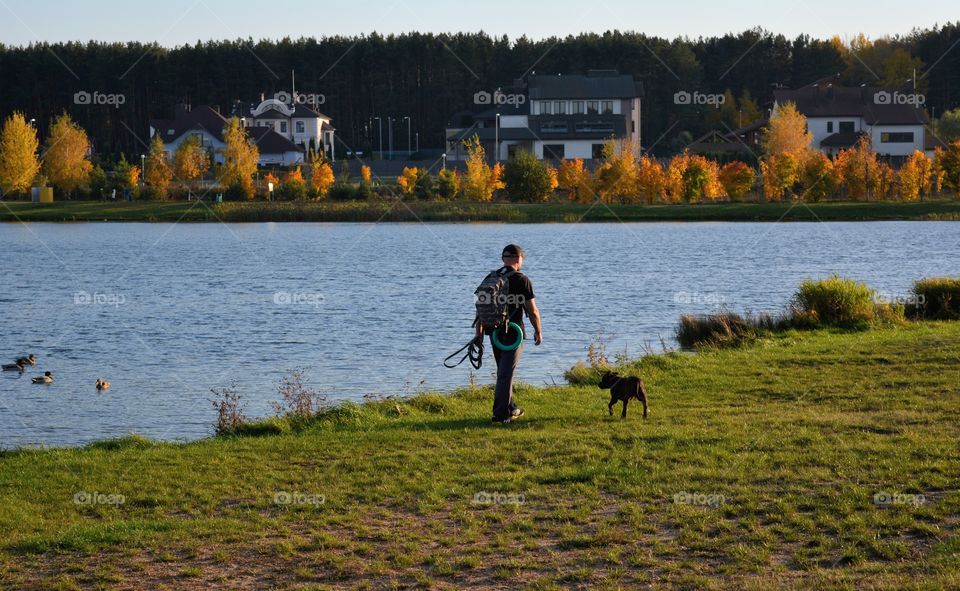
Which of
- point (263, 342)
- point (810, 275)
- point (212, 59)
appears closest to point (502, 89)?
point (212, 59)

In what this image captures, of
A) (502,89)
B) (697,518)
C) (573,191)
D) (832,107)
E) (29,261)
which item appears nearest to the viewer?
(697,518)

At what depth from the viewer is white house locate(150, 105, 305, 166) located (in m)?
123

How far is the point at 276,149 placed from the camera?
12375 cm

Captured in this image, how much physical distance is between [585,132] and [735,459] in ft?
352

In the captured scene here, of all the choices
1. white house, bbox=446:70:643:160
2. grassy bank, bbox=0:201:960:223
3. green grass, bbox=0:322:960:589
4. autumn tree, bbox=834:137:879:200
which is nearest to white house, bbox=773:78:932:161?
white house, bbox=446:70:643:160

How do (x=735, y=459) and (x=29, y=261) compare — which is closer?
(x=735, y=459)

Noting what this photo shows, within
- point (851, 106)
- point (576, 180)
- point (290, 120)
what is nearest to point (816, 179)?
point (576, 180)

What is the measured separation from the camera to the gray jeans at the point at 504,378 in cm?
1441

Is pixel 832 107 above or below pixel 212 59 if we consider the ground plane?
below

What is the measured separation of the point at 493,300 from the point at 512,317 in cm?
61

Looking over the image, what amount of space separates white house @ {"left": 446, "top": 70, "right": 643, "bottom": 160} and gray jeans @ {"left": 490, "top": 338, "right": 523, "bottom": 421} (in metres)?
101

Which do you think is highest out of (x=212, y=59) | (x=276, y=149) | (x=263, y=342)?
(x=212, y=59)

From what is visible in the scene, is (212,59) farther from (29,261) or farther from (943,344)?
(943,344)

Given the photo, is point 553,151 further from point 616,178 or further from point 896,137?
point 896,137
